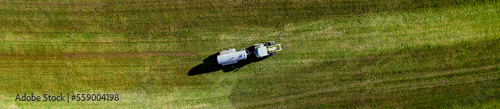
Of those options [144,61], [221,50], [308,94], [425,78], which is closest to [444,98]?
[425,78]

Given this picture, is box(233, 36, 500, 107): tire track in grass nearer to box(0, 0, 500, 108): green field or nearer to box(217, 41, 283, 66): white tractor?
box(0, 0, 500, 108): green field

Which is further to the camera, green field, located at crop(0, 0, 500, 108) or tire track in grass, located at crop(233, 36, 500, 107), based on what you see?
tire track in grass, located at crop(233, 36, 500, 107)

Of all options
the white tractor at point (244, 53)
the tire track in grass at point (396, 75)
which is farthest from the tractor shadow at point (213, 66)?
Answer: the tire track in grass at point (396, 75)

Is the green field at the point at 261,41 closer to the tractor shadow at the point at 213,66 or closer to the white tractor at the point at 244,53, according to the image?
the tractor shadow at the point at 213,66

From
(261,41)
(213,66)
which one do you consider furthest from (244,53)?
(213,66)

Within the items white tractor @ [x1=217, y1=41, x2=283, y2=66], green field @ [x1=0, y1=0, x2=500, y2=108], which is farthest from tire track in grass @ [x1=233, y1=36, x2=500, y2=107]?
white tractor @ [x1=217, y1=41, x2=283, y2=66]

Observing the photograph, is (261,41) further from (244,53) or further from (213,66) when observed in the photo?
(213,66)
